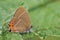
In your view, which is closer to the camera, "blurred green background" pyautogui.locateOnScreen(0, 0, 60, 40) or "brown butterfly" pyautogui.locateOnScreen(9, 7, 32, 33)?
"blurred green background" pyautogui.locateOnScreen(0, 0, 60, 40)

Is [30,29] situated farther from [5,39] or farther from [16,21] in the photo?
[5,39]

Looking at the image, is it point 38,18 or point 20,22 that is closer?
point 20,22

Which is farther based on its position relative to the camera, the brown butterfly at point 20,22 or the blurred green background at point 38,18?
the brown butterfly at point 20,22

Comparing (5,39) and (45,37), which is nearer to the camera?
(5,39)

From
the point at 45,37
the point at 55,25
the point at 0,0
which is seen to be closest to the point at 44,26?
the point at 55,25
